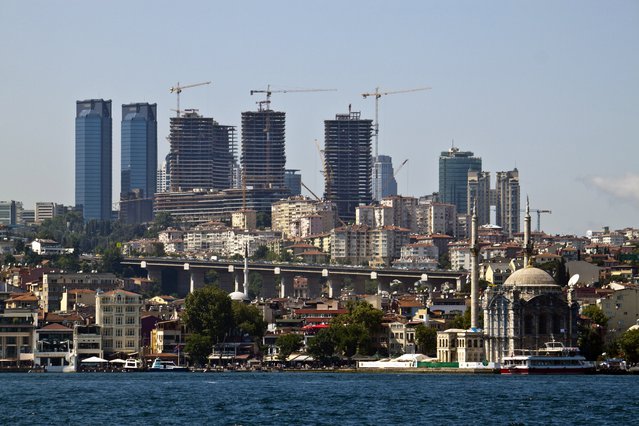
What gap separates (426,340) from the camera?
13675cm

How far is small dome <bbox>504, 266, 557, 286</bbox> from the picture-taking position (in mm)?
134000

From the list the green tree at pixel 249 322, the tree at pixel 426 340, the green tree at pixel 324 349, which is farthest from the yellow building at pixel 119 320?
the tree at pixel 426 340

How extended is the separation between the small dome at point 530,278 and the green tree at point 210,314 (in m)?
20.5

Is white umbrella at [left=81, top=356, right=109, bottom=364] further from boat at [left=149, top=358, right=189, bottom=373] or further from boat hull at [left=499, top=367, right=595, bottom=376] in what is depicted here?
boat hull at [left=499, top=367, right=595, bottom=376]

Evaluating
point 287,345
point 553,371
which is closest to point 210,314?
point 287,345

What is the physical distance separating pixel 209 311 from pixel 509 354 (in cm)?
2368

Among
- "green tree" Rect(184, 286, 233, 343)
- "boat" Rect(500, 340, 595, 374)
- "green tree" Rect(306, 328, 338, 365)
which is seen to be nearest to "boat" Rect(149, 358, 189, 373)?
"green tree" Rect(184, 286, 233, 343)

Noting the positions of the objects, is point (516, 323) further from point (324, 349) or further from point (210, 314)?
point (210, 314)

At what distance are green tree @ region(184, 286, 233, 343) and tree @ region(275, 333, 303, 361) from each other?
441 cm

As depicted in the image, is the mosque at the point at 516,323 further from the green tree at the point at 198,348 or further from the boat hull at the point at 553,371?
the green tree at the point at 198,348

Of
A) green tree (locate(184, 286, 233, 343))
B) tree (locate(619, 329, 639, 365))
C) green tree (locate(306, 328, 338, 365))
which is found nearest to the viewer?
tree (locate(619, 329, 639, 365))

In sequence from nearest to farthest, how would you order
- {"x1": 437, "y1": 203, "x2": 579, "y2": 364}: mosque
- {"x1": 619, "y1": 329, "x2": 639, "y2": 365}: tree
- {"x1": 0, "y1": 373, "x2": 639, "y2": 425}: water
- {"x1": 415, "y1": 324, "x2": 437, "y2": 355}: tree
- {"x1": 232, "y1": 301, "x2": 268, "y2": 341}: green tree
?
{"x1": 0, "y1": 373, "x2": 639, "y2": 425}: water → {"x1": 619, "y1": 329, "x2": 639, "y2": 365}: tree → {"x1": 437, "y1": 203, "x2": 579, "y2": 364}: mosque → {"x1": 415, "y1": 324, "x2": 437, "y2": 355}: tree → {"x1": 232, "y1": 301, "x2": 268, "y2": 341}: green tree

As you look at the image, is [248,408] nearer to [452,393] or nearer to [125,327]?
[452,393]

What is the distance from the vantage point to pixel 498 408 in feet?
284
